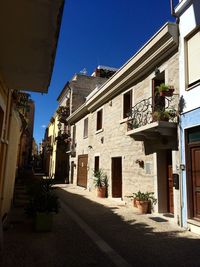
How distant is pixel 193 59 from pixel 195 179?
11.2 feet

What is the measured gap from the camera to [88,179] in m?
17.4

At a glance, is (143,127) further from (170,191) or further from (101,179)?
(101,179)

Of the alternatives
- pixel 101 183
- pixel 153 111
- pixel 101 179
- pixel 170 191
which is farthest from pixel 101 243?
pixel 101 179

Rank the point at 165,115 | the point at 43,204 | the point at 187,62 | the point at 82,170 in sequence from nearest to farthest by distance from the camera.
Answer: the point at 43,204
the point at 187,62
the point at 165,115
the point at 82,170

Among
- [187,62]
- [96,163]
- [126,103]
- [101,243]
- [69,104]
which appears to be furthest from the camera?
[69,104]

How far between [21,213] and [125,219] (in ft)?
11.1

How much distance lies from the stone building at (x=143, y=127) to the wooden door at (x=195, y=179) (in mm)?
693

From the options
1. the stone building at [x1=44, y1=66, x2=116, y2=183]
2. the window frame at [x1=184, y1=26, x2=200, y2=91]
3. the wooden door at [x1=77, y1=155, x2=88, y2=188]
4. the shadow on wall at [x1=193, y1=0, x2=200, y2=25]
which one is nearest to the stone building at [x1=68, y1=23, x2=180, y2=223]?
the window frame at [x1=184, y1=26, x2=200, y2=91]

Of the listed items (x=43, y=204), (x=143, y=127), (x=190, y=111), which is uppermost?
(x=190, y=111)

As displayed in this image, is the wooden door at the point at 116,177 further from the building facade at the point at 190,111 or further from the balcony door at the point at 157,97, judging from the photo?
the building facade at the point at 190,111

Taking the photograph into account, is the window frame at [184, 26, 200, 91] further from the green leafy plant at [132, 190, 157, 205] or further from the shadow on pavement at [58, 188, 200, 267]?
the shadow on pavement at [58, 188, 200, 267]

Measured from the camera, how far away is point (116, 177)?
13.4 metres

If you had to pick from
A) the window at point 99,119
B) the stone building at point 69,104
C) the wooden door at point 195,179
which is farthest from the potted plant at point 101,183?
the stone building at point 69,104

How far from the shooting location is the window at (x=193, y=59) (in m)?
7.42
